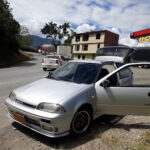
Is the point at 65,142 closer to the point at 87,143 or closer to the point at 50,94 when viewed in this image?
the point at 87,143

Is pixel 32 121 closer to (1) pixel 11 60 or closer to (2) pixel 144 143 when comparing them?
(2) pixel 144 143

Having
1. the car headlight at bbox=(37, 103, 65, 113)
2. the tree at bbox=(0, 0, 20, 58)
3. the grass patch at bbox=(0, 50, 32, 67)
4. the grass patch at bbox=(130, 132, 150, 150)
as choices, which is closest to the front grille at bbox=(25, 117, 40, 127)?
the car headlight at bbox=(37, 103, 65, 113)

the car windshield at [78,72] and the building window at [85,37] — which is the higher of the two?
the building window at [85,37]

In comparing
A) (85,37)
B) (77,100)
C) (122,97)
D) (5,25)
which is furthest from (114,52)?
(85,37)

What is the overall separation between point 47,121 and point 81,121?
76 centimetres

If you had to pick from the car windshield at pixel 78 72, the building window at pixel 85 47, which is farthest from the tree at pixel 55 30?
the car windshield at pixel 78 72

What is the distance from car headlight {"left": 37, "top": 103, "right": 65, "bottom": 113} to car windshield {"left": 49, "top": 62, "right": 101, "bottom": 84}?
3.25ft

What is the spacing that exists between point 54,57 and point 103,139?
35.3 feet

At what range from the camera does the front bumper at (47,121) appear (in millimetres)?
2273

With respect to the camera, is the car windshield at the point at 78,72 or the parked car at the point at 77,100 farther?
the car windshield at the point at 78,72

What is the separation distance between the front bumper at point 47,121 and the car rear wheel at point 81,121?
0.59ft

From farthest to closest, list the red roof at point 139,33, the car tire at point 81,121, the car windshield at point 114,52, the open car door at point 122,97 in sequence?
the red roof at point 139,33
the car windshield at point 114,52
the open car door at point 122,97
the car tire at point 81,121

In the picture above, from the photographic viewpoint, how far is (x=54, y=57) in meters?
12.7

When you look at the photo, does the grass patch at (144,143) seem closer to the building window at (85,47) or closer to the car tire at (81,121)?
the car tire at (81,121)
